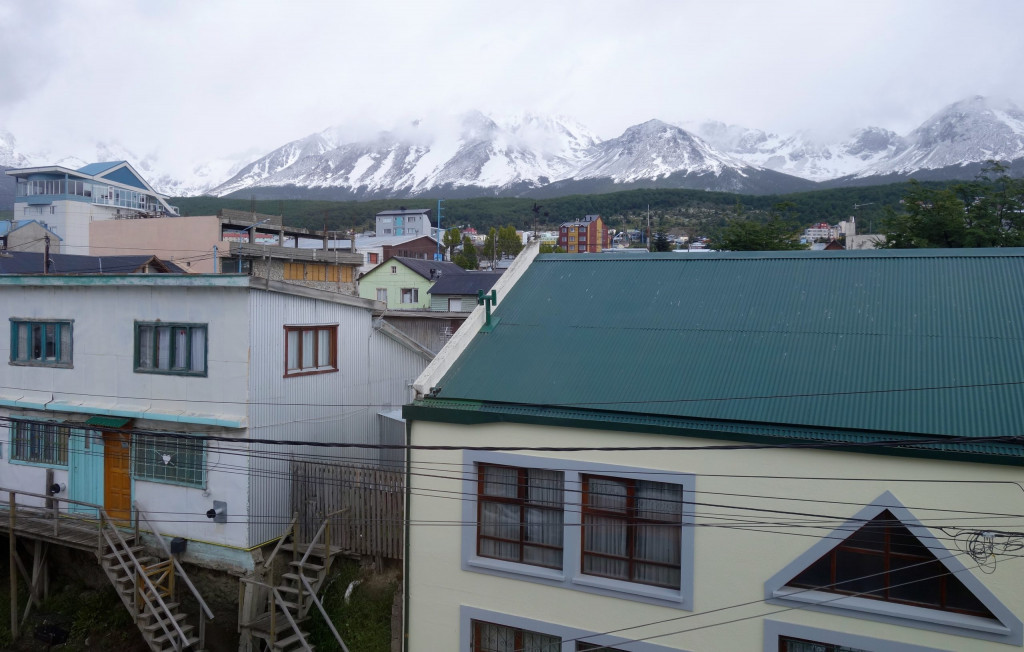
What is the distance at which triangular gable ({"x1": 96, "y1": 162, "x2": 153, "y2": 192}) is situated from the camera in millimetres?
88125

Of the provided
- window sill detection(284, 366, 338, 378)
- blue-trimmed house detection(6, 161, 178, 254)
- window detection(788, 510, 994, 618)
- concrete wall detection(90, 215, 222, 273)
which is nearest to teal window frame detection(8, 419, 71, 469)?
window sill detection(284, 366, 338, 378)

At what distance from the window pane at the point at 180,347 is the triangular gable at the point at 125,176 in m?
82.2

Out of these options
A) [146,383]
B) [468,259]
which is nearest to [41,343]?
[146,383]

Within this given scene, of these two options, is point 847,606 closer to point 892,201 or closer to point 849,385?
point 849,385

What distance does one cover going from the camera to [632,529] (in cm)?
1176

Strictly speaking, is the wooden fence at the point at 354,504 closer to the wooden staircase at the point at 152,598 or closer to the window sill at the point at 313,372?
the window sill at the point at 313,372

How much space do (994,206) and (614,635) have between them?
2414cm

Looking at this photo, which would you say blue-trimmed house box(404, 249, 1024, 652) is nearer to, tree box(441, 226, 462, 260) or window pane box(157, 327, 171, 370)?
window pane box(157, 327, 171, 370)

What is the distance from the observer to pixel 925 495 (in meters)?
9.92

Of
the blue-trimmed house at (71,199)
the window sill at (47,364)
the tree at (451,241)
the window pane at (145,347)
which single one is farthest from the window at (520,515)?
the tree at (451,241)

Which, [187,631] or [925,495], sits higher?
[925,495]

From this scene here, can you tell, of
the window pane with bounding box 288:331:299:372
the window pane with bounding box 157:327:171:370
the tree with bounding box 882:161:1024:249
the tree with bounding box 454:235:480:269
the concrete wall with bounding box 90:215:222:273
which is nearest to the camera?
the window pane with bounding box 157:327:171:370

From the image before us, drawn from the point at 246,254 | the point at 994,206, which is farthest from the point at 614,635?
the point at 246,254

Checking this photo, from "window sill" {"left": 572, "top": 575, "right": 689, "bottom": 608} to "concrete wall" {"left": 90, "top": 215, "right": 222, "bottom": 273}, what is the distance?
4180 centimetres
